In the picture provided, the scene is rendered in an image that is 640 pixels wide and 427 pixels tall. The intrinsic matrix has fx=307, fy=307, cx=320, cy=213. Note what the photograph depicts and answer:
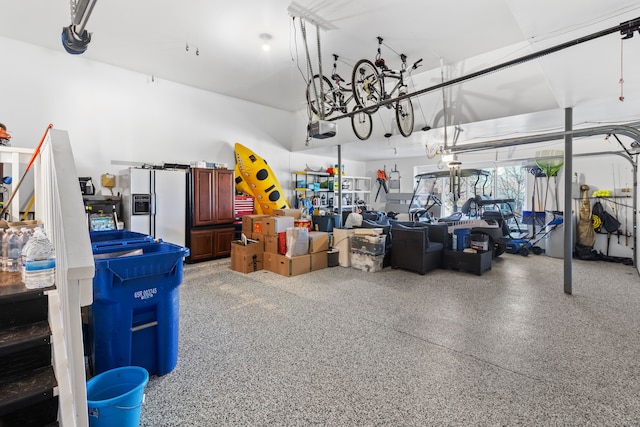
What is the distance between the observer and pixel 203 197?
20.2ft

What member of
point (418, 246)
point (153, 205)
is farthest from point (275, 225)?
point (418, 246)

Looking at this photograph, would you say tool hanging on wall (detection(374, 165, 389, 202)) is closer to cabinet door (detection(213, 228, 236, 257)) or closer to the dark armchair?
the dark armchair

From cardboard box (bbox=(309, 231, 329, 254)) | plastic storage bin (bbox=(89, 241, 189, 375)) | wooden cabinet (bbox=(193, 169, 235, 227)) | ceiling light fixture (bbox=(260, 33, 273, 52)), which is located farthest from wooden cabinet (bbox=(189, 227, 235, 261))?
plastic storage bin (bbox=(89, 241, 189, 375))

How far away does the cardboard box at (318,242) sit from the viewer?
5492 mm

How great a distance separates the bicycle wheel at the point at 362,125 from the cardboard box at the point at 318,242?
6.86ft

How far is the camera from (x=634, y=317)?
3445mm

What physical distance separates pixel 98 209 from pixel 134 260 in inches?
156

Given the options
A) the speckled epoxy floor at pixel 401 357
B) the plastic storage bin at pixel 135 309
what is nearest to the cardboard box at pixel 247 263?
the speckled epoxy floor at pixel 401 357

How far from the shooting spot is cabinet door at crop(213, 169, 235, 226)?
637 cm

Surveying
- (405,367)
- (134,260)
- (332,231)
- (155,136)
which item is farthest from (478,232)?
(155,136)

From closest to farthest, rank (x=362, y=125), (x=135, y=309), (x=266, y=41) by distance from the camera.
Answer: (x=135, y=309) → (x=266, y=41) → (x=362, y=125)

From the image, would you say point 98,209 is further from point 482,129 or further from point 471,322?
point 482,129

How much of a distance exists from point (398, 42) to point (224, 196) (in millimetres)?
4315

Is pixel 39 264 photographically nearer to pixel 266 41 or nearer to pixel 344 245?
pixel 266 41
